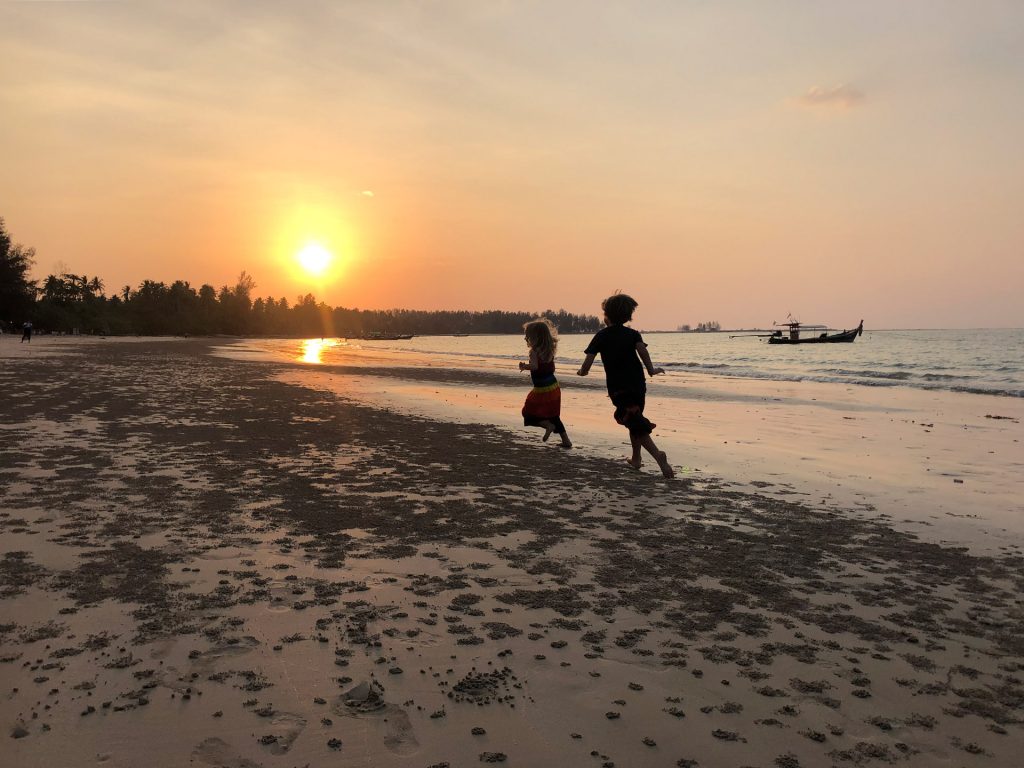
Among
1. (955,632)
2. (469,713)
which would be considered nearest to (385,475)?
(469,713)

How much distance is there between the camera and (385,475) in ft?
26.3

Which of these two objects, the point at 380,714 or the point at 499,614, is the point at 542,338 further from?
the point at 380,714

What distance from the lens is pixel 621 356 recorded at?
8.62 m

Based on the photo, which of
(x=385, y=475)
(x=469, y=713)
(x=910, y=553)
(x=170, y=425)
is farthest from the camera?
(x=170, y=425)

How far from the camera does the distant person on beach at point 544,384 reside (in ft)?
33.9

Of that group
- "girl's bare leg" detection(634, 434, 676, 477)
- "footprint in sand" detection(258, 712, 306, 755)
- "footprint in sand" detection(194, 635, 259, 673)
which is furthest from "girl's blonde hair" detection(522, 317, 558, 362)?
"footprint in sand" detection(258, 712, 306, 755)

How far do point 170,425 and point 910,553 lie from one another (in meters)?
10.9

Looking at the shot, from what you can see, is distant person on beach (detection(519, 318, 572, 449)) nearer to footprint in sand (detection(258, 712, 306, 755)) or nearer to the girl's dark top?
the girl's dark top

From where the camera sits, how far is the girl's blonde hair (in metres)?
10.3

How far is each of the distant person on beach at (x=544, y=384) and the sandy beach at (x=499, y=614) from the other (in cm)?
175

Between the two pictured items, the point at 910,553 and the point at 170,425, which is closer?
the point at 910,553

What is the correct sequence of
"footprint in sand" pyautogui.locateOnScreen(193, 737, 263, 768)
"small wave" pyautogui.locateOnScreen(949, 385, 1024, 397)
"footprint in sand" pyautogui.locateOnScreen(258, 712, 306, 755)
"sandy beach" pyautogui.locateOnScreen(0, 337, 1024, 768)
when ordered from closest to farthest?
"footprint in sand" pyautogui.locateOnScreen(193, 737, 263, 768) < "footprint in sand" pyautogui.locateOnScreen(258, 712, 306, 755) < "sandy beach" pyautogui.locateOnScreen(0, 337, 1024, 768) < "small wave" pyautogui.locateOnScreen(949, 385, 1024, 397)

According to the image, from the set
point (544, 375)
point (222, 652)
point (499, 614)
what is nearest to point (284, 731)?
point (222, 652)

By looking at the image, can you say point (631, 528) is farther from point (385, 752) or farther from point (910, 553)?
point (385, 752)
